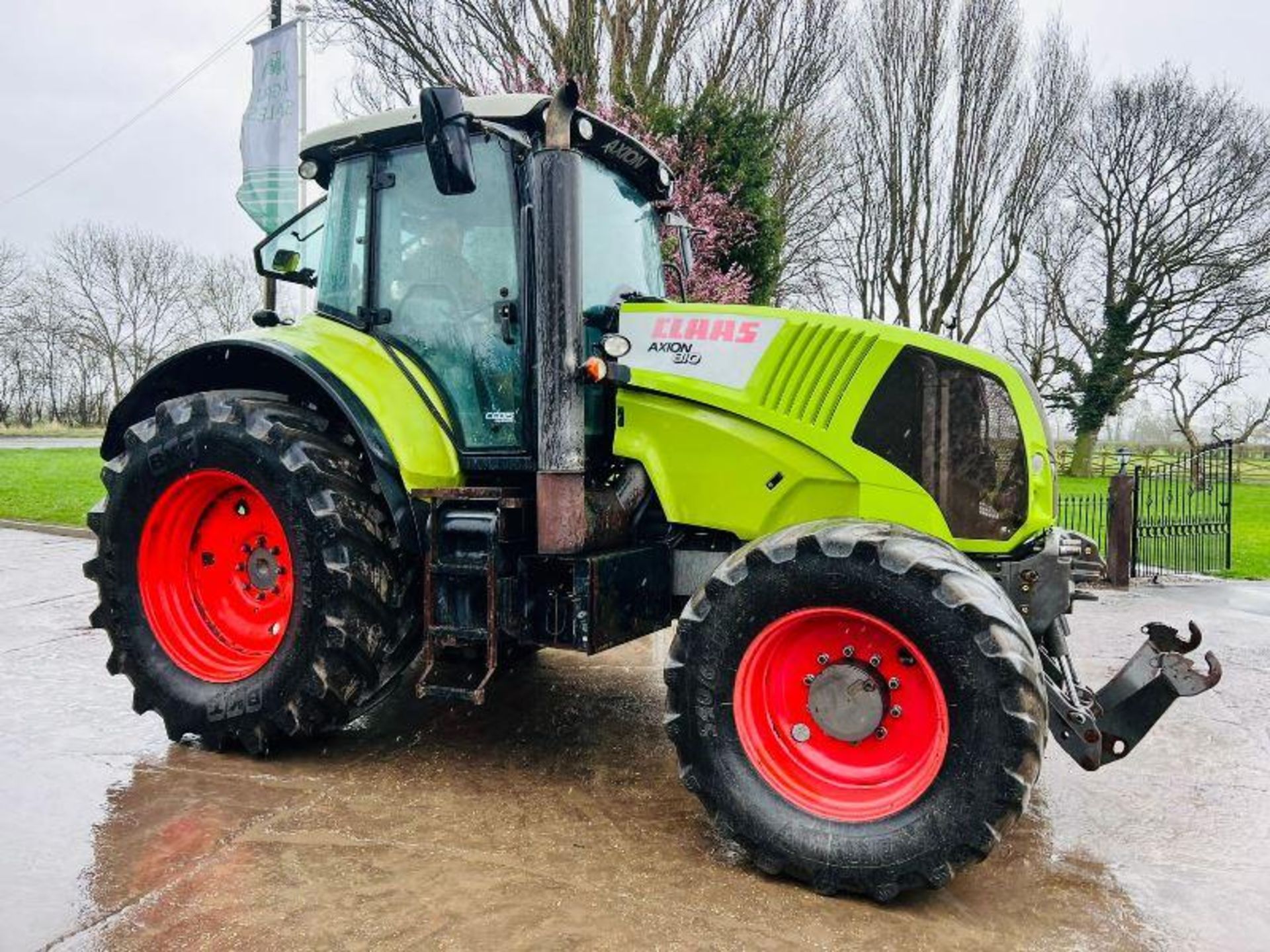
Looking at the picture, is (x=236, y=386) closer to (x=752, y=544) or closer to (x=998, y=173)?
(x=752, y=544)

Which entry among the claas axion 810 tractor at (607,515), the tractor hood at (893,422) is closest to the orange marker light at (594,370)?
the claas axion 810 tractor at (607,515)

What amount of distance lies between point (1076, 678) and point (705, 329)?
1.99m

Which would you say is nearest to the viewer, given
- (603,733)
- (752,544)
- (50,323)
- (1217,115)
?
(752,544)

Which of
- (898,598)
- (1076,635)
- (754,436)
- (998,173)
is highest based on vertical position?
(998,173)

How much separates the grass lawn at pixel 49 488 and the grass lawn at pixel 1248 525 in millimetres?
11932

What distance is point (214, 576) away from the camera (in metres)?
4.08

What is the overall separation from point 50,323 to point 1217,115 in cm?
4452

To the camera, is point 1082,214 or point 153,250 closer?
point 1082,214

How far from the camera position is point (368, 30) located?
12.5 metres

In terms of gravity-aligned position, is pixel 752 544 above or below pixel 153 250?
below

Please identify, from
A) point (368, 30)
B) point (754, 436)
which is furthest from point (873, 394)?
point (368, 30)

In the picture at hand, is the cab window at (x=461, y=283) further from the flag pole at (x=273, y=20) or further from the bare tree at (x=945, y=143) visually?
the bare tree at (x=945, y=143)

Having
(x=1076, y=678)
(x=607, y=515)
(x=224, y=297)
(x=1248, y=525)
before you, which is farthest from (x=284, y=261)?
(x=224, y=297)

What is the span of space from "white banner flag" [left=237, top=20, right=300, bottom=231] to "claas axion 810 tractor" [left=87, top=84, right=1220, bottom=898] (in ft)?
22.5
